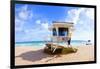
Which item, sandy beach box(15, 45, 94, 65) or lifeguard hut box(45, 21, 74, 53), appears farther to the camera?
lifeguard hut box(45, 21, 74, 53)

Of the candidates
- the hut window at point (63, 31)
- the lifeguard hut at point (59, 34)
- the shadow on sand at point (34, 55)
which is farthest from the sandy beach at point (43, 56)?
the hut window at point (63, 31)

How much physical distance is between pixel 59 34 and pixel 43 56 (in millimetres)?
321

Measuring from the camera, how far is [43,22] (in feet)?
7.32

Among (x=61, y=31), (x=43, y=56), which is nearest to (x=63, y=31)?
(x=61, y=31)

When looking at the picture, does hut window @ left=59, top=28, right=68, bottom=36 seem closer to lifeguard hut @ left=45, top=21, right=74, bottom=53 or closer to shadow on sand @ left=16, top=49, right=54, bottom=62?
lifeguard hut @ left=45, top=21, right=74, bottom=53

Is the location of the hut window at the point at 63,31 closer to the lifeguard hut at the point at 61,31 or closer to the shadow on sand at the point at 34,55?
the lifeguard hut at the point at 61,31

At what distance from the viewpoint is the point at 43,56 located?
2.23 meters

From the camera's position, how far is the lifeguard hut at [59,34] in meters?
2.26

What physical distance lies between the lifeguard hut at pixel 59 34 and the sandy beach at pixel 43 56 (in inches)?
4.0

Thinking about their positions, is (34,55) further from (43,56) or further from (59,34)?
(59,34)

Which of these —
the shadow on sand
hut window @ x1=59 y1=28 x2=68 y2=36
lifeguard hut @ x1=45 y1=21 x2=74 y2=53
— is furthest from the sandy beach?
hut window @ x1=59 y1=28 x2=68 y2=36

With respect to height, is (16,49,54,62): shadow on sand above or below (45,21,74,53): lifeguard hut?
below

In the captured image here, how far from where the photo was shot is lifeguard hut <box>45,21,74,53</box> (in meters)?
2.26

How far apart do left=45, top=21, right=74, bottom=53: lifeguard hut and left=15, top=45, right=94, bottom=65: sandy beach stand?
0.10 m
